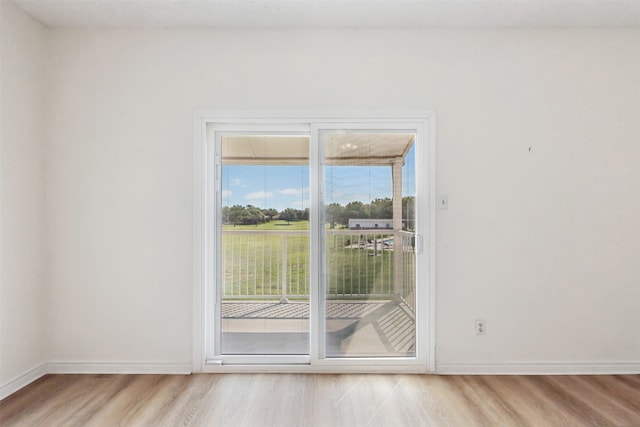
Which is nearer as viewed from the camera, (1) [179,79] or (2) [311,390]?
(2) [311,390]

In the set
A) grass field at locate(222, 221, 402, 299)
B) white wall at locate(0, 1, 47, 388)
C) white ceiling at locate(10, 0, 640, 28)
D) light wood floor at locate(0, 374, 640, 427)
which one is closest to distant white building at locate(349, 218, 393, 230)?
grass field at locate(222, 221, 402, 299)

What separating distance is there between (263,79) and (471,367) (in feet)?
8.97

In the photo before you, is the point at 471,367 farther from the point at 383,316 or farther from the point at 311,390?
the point at 311,390

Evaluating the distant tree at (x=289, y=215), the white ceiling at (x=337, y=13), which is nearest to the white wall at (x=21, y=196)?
the white ceiling at (x=337, y=13)

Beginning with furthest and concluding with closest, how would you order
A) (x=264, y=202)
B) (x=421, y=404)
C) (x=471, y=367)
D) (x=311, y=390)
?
1. (x=264, y=202)
2. (x=471, y=367)
3. (x=311, y=390)
4. (x=421, y=404)

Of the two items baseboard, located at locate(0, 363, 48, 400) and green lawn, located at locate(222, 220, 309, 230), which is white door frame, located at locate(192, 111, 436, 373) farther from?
baseboard, located at locate(0, 363, 48, 400)

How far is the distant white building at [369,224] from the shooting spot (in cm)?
296

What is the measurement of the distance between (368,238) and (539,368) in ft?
5.36

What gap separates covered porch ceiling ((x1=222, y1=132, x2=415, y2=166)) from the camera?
2953 mm

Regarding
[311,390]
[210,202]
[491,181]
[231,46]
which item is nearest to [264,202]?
[210,202]

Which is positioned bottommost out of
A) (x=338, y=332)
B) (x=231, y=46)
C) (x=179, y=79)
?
(x=338, y=332)

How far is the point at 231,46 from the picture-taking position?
288cm

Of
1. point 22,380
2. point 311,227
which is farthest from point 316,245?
point 22,380

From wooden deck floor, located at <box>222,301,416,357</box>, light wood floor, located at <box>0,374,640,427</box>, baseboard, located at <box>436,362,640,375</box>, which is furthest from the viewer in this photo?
wooden deck floor, located at <box>222,301,416,357</box>
